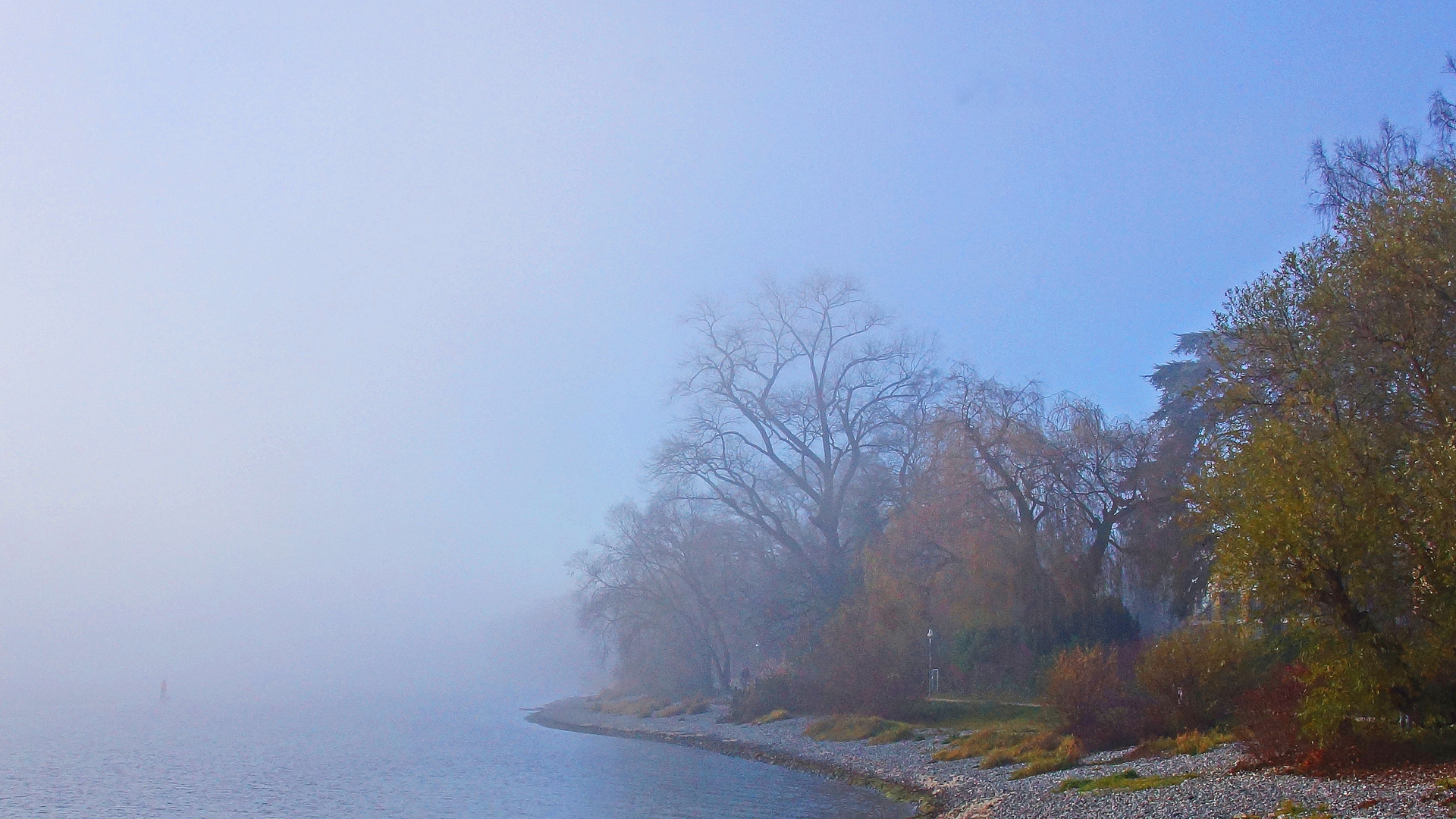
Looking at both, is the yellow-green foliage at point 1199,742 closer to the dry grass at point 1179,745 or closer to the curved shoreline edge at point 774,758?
the dry grass at point 1179,745

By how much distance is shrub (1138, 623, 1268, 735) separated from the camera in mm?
23578

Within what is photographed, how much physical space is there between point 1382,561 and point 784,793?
674 inches

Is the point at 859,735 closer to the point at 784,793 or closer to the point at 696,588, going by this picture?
the point at 784,793

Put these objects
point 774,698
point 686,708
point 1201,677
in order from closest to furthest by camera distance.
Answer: point 1201,677, point 774,698, point 686,708

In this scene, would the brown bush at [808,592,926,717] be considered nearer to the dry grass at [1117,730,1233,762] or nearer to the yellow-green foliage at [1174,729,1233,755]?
the dry grass at [1117,730,1233,762]

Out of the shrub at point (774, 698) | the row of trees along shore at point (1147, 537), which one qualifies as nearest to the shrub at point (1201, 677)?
the row of trees along shore at point (1147, 537)

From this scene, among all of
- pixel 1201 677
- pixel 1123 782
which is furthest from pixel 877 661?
pixel 1123 782

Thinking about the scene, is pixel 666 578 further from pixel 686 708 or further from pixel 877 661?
pixel 877 661

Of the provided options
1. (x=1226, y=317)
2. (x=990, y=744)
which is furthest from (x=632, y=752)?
(x=1226, y=317)

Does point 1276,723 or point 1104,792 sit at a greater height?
point 1276,723

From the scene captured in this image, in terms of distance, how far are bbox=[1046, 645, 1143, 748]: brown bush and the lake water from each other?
457 centimetres

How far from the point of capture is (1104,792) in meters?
19.2

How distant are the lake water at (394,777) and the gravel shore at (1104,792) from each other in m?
1.21

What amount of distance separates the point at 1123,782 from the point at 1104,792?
654mm
